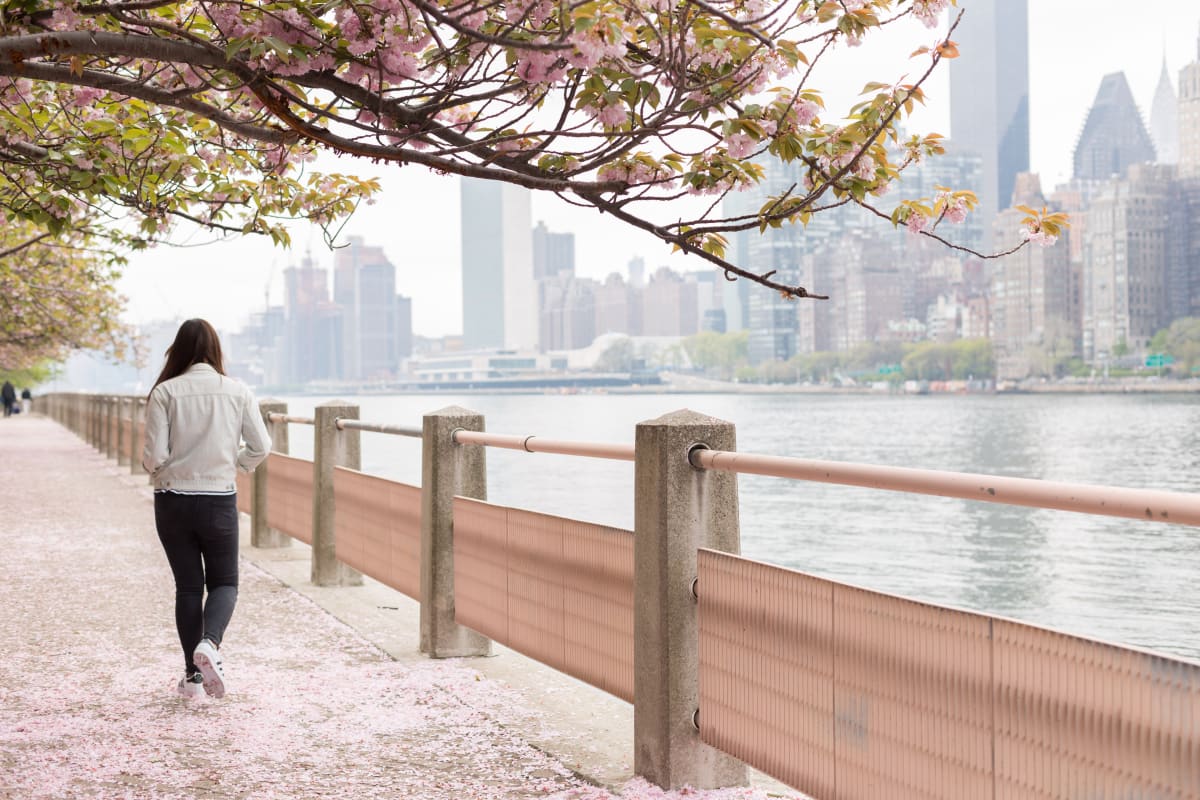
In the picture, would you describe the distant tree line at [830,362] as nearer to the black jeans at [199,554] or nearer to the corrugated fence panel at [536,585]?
the corrugated fence panel at [536,585]

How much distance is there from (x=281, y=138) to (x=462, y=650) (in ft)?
10.3

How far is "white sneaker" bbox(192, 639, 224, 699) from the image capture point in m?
6.02

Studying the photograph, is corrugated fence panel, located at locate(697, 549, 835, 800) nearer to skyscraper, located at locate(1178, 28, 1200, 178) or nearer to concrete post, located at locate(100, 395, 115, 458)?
concrete post, located at locate(100, 395, 115, 458)

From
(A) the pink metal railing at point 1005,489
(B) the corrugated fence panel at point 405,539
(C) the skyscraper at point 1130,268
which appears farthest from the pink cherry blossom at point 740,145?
(C) the skyscraper at point 1130,268

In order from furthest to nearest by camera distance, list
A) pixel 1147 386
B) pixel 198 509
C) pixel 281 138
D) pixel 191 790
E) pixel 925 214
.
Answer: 1. pixel 1147 386
2. pixel 198 509
3. pixel 925 214
4. pixel 281 138
5. pixel 191 790

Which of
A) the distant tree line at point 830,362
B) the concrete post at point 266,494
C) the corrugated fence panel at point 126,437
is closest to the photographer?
the concrete post at point 266,494

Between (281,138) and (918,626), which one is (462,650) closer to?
(281,138)

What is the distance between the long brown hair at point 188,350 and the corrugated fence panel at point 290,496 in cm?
412

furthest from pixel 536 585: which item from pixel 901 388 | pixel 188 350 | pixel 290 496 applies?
pixel 901 388

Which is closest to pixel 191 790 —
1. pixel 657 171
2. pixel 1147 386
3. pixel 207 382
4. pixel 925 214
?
pixel 207 382

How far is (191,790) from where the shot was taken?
4.77 m

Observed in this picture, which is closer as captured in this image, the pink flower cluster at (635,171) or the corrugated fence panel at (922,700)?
the corrugated fence panel at (922,700)

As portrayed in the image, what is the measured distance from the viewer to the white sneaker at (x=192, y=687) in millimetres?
6176

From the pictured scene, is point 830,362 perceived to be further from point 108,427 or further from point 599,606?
point 599,606
